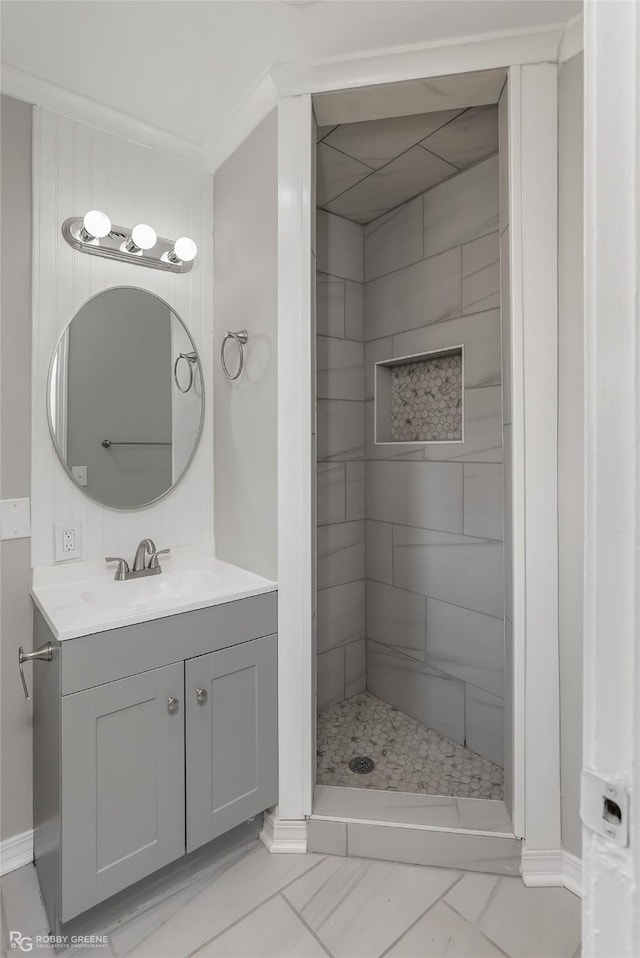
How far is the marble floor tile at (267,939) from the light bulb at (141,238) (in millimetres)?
2181

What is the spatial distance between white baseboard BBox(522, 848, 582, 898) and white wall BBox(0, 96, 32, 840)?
5.33 feet

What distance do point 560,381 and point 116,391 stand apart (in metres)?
1.54

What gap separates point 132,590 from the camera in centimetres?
175

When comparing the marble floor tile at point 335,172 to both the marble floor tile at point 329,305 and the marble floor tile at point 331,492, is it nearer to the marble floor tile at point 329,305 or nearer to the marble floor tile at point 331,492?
the marble floor tile at point 329,305

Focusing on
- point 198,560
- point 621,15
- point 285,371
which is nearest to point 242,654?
point 198,560

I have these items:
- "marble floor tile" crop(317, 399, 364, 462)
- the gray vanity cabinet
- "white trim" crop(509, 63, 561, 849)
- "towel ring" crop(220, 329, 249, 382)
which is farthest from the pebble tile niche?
the gray vanity cabinet

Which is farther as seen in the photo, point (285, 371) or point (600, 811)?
point (285, 371)

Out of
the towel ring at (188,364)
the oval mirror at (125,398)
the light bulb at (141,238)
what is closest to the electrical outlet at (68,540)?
the oval mirror at (125,398)

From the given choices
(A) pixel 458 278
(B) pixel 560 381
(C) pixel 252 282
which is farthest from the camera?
(A) pixel 458 278

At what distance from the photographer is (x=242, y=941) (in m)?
1.35

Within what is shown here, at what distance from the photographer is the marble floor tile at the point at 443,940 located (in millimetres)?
1312

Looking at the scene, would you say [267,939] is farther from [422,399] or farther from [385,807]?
[422,399]

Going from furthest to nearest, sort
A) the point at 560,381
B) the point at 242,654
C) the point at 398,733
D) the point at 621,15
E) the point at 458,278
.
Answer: the point at 398,733
the point at 458,278
the point at 242,654
the point at 560,381
the point at 621,15

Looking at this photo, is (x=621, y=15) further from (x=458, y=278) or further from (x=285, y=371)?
(x=458, y=278)
